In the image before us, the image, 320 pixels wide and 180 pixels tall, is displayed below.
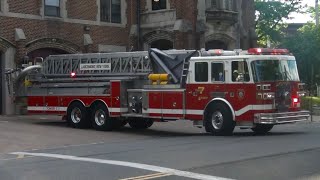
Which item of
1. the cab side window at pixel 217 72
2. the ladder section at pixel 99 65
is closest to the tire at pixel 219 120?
the cab side window at pixel 217 72

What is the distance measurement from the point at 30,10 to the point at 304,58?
19.9 m

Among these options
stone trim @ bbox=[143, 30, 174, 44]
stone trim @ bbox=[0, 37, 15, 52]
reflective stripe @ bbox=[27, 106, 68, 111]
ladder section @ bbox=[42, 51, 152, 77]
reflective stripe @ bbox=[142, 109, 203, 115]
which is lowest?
reflective stripe @ bbox=[142, 109, 203, 115]

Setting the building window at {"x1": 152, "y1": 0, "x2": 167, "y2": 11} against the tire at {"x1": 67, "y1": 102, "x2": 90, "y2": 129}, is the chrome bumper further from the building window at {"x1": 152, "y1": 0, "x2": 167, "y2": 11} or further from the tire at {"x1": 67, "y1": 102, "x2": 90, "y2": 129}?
the building window at {"x1": 152, "y1": 0, "x2": 167, "y2": 11}

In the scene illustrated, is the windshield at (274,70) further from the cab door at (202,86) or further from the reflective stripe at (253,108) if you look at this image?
the cab door at (202,86)

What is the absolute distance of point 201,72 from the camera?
17.3 meters

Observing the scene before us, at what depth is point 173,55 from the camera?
59.8 ft

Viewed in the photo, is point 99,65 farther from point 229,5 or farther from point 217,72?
point 229,5

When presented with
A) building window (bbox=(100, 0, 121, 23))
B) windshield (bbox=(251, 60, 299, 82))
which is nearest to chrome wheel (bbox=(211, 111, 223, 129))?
windshield (bbox=(251, 60, 299, 82))

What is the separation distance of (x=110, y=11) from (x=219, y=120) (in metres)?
14.9

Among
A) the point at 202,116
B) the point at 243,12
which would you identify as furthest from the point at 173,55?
the point at 243,12

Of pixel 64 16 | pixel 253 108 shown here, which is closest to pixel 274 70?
pixel 253 108

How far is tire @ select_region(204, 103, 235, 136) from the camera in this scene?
54.1 ft

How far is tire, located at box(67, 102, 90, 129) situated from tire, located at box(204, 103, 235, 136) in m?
4.95

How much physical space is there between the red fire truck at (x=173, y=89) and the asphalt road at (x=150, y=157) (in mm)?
1198
